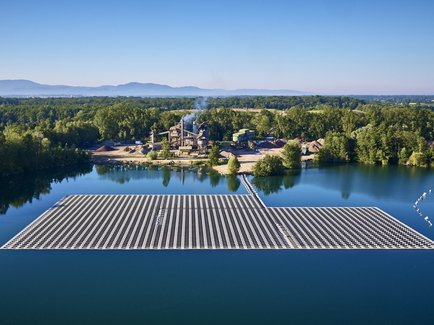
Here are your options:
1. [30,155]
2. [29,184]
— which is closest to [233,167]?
[29,184]

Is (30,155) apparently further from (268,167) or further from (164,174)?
(268,167)

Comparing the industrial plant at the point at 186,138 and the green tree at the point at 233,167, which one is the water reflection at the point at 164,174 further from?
the industrial plant at the point at 186,138

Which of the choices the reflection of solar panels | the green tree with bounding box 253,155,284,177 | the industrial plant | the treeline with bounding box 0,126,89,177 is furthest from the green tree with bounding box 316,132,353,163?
the treeline with bounding box 0,126,89,177

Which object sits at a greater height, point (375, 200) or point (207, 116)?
point (207, 116)

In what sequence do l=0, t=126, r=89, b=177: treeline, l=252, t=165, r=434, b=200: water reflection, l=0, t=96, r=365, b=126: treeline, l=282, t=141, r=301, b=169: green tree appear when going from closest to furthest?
1. l=252, t=165, r=434, b=200: water reflection
2. l=0, t=126, r=89, b=177: treeline
3. l=282, t=141, r=301, b=169: green tree
4. l=0, t=96, r=365, b=126: treeline

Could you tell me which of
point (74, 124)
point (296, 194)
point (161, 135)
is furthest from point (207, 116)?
point (296, 194)

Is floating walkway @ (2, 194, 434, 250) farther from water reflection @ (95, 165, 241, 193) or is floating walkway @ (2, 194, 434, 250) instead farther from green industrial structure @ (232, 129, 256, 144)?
green industrial structure @ (232, 129, 256, 144)

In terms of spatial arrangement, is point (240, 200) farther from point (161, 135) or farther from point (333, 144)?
point (161, 135)
